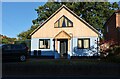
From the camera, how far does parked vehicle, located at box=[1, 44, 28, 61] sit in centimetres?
2388

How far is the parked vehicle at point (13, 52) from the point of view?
23878 millimetres

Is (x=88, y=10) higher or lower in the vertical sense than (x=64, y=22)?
higher

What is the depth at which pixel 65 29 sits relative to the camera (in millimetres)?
35312

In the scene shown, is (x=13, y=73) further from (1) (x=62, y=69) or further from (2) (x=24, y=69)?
(1) (x=62, y=69)

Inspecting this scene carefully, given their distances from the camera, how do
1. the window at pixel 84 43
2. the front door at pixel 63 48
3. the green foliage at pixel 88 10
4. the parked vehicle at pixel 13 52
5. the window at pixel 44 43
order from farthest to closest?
the green foliage at pixel 88 10 → the window at pixel 44 43 → the front door at pixel 63 48 → the window at pixel 84 43 → the parked vehicle at pixel 13 52

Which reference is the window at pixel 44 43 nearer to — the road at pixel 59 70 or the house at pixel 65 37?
the house at pixel 65 37

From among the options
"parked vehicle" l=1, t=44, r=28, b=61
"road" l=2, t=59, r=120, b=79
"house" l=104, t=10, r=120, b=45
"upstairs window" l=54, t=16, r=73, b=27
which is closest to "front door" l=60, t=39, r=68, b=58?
"upstairs window" l=54, t=16, r=73, b=27

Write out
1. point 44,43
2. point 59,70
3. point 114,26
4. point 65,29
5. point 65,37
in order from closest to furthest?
point 59,70, point 65,37, point 65,29, point 44,43, point 114,26

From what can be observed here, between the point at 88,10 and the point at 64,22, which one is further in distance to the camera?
the point at 88,10

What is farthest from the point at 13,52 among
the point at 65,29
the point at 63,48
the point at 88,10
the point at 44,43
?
the point at 88,10

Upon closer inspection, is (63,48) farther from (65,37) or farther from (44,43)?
(44,43)

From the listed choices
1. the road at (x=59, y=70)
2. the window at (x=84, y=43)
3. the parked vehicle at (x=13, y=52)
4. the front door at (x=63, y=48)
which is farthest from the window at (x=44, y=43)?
the road at (x=59, y=70)

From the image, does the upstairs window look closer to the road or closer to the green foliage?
the green foliage

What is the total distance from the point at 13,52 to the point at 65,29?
1241 cm
